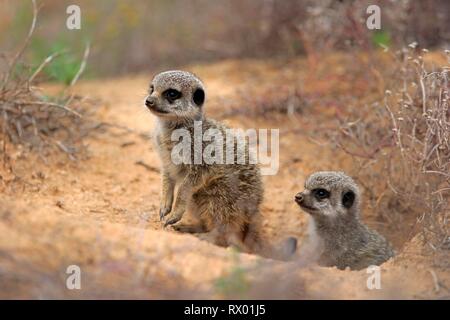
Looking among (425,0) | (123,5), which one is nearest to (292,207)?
(425,0)

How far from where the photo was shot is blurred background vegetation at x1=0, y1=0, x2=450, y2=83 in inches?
258

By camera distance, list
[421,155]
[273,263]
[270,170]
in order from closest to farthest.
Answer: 1. [273,263]
2. [421,155]
3. [270,170]

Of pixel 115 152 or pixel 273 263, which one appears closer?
pixel 273 263

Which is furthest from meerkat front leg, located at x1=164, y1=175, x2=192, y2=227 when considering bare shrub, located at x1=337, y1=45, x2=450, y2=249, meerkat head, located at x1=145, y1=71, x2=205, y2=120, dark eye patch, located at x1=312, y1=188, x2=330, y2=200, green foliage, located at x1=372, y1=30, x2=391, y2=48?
green foliage, located at x1=372, y1=30, x2=391, y2=48

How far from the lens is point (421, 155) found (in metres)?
4.48

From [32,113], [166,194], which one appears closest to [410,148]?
[166,194]

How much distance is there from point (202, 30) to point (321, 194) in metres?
4.28

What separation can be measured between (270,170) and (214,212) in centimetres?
123

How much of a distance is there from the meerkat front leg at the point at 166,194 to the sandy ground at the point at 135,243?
4.4 inches

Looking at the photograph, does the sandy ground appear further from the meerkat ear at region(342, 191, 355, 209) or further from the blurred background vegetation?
the blurred background vegetation

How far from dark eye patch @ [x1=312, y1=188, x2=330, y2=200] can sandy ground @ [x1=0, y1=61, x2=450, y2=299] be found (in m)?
0.60

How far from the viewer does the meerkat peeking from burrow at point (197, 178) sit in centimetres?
461

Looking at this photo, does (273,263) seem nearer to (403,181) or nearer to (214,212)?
(214,212)
